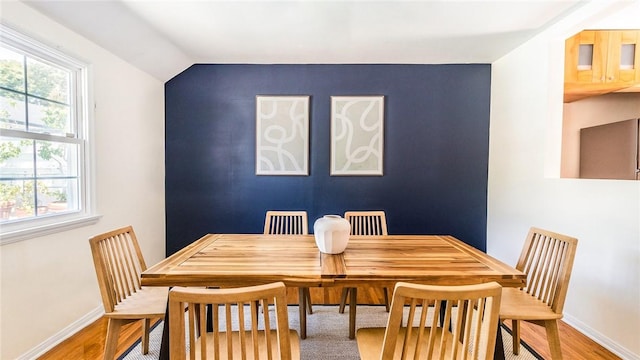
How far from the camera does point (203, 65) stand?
325cm

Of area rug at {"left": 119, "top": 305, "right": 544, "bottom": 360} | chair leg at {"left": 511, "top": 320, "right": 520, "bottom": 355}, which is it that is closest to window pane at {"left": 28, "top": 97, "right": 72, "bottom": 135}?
area rug at {"left": 119, "top": 305, "right": 544, "bottom": 360}

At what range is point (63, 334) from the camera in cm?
199

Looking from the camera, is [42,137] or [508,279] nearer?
[508,279]

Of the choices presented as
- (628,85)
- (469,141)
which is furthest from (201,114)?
(628,85)

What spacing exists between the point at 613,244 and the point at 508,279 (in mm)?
1242

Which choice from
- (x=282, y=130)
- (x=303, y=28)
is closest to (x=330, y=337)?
(x=282, y=130)

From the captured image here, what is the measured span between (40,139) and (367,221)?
94.0 inches

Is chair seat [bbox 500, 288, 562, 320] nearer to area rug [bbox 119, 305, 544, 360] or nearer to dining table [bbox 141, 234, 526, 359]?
dining table [bbox 141, 234, 526, 359]

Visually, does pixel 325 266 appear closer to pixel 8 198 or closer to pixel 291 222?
pixel 291 222

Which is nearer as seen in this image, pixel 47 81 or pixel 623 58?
pixel 47 81

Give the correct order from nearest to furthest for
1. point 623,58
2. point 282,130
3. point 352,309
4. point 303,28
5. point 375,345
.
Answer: point 375,345 < point 352,309 < point 623,58 < point 303,28 < point 282,130

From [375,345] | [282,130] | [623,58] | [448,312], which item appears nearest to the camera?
[448,312]

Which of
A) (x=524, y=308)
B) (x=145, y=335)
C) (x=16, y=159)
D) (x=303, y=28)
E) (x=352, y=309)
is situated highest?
(x=303, y=28)

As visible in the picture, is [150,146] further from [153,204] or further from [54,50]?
[54,50]
